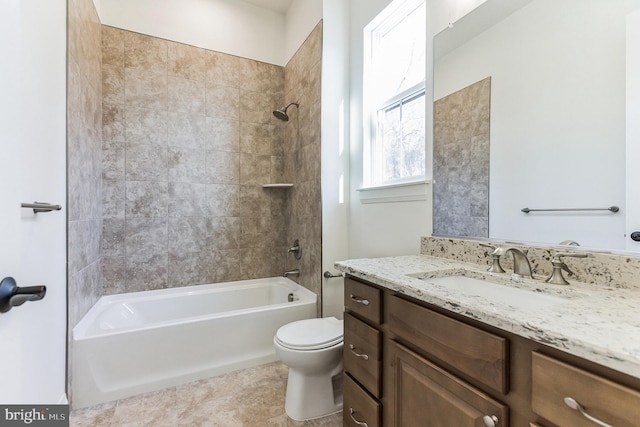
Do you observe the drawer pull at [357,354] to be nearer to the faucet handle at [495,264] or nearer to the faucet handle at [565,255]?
the faucet handle at [495,264]

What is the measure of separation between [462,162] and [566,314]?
0.92m

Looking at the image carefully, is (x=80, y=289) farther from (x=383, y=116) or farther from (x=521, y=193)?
(x=521, y=193)

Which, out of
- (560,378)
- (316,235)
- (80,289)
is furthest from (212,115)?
(560,378)

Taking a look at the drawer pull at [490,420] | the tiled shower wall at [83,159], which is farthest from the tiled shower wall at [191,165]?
the drawer pull at [490,420]

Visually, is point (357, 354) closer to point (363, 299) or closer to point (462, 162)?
point (363, 299)

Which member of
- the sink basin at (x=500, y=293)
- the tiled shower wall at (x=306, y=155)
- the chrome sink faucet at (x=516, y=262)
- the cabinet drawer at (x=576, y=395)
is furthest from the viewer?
the tiled shower wall at (x=306, y=155)

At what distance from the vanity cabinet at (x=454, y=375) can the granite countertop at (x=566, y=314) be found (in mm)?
42

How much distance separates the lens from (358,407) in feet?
4.09

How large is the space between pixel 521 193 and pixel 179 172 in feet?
8.50

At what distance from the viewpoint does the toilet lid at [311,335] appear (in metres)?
1.52

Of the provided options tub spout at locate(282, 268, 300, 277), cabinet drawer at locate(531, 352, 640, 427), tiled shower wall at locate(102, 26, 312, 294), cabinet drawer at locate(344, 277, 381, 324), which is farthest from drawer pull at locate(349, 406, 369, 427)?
tub spout at locate(282, 268, 300, 277)

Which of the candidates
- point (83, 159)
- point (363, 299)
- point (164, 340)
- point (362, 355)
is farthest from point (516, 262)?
point (83, 159)

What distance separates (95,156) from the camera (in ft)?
7.11

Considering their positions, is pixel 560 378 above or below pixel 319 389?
above
